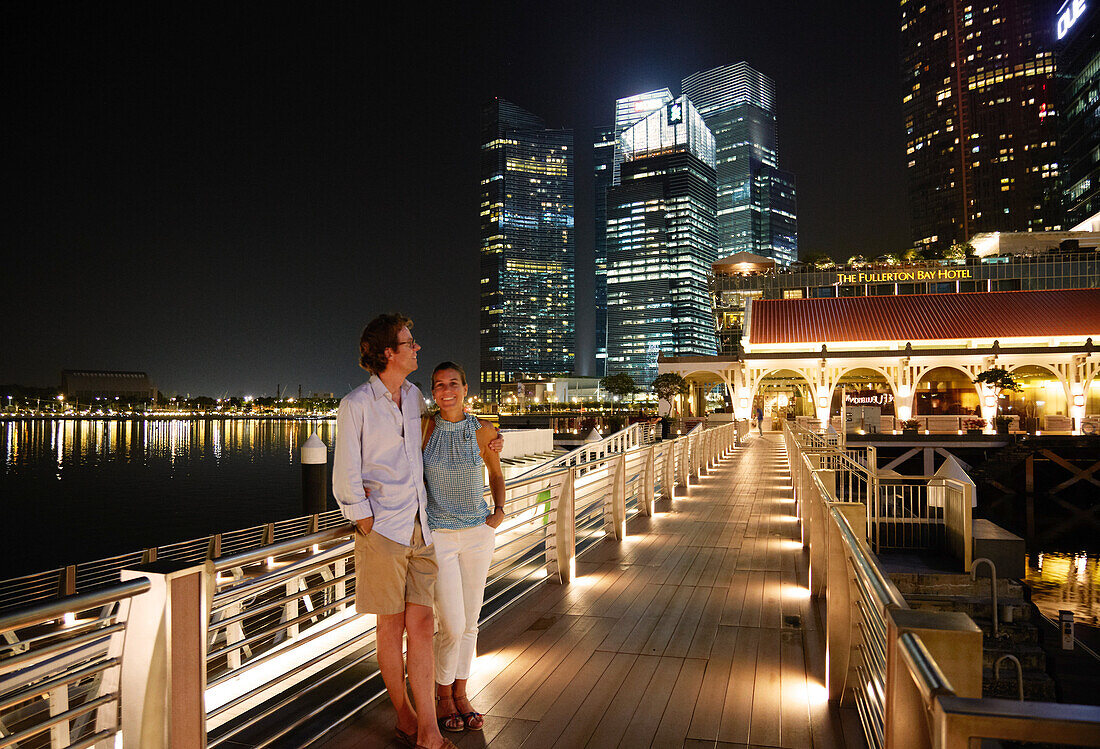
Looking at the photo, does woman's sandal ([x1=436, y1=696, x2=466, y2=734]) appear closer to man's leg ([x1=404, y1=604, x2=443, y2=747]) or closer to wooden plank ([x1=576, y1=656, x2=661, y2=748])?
man's leg ([x1=404, y1=604, x2=443, y2=747])

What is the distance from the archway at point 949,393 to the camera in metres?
42.4

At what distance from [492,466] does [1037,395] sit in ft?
153

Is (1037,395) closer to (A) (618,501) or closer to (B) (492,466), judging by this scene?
(A) (618,501)

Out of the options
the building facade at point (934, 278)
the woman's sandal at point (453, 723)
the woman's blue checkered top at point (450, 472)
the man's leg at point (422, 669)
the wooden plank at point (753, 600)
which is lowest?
the wooden plank at point (753, 600)

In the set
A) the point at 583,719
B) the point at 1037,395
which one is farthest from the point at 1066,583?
the point at 1037,395

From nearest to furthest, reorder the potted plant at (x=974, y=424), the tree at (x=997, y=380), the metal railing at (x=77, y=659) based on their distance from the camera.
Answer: the metal railing at (x=77, y=659), the potted plant at (x=974, y=424), the tree at (x=997, y=380)

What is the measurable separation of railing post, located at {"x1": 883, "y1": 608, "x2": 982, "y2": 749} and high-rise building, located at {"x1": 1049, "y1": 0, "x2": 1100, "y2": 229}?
288 ft

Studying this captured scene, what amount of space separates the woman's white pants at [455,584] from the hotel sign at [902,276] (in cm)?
5044

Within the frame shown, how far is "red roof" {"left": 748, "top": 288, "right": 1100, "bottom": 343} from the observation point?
117ft

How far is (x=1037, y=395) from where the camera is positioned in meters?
40.3

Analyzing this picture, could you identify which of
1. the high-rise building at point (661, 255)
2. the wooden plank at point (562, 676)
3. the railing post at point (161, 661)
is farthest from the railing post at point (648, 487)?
the high-rise building at point (661, 255)

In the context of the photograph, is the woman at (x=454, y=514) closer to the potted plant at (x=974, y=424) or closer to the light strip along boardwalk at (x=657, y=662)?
the light strip along boardwalk at (x=657, y=662)

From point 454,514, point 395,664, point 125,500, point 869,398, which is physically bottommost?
point 125,500

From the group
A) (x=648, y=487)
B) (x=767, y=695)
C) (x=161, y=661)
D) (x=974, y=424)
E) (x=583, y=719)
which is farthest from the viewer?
(x=974, y=424)
